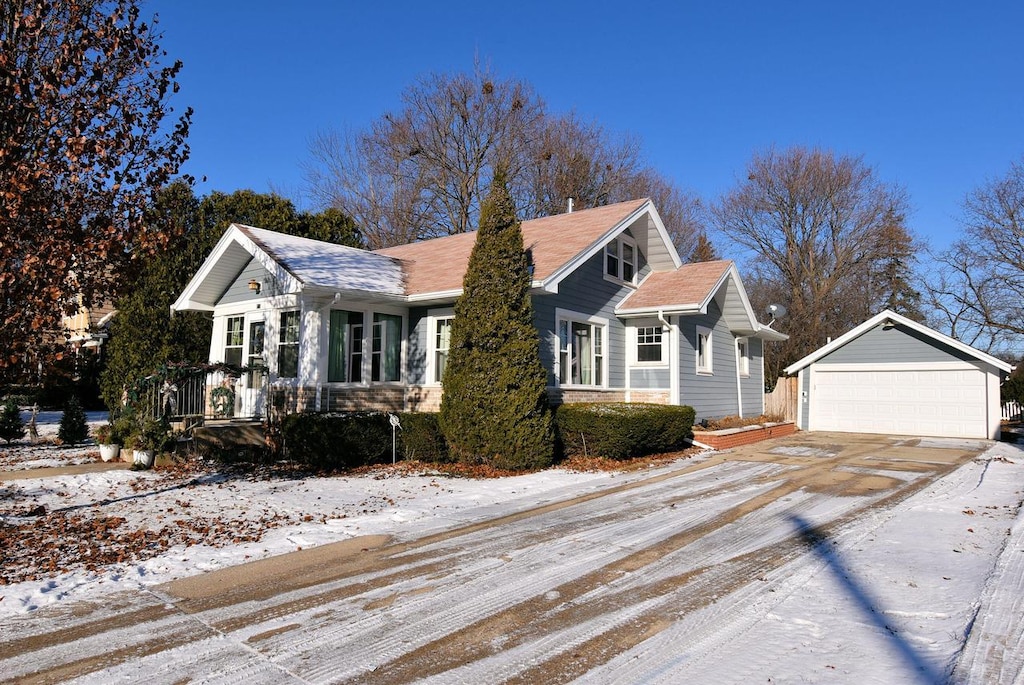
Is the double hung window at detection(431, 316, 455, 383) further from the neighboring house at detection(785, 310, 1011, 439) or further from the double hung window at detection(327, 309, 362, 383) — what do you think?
the neighboring house at detection(785, 310, 1011, 439)

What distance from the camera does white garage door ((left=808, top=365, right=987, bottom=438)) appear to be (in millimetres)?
18609

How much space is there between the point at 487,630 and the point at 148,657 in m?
2.04

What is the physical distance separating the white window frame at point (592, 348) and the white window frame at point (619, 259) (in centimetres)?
124

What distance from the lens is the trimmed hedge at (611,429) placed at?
12.9 m

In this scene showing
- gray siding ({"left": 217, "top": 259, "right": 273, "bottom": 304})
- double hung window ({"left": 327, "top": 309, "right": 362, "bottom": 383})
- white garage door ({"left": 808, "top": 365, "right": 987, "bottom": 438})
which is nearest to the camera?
double hung window ({"left": 327, "top": 309, "right": 362, "bottom": 383})

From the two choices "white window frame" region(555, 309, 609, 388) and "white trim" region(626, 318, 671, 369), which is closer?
"white window frame" region(555, 309, 609, 388)

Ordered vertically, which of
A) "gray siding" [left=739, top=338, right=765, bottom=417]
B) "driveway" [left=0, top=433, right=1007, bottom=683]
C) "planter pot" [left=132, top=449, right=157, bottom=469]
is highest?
"gray siding" [left=739, top=338, right=765, bottom=417]

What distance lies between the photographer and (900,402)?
19.6m

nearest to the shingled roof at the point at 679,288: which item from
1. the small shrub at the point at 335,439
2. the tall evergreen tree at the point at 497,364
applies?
the tall evergreen tree at the point at 497,364

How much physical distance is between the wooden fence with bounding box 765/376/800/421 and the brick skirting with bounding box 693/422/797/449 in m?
1.28

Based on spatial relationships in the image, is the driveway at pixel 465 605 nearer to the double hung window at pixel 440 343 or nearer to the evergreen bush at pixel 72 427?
the double hung window at pixel 440 343

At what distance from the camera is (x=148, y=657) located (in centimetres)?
409

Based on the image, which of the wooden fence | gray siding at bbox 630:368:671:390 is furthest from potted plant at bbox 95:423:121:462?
the wooden fence

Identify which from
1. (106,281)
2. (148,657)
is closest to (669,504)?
(148,657)
